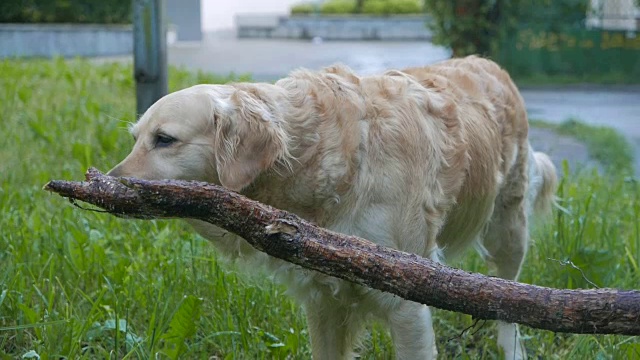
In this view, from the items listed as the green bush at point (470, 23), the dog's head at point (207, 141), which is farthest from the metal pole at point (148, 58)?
the green bush at point (470, 23)

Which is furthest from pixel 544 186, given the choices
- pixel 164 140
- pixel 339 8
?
pixel 339 8

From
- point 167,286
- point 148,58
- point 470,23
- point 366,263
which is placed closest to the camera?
point 366,263

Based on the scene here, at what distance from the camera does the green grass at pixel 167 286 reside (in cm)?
333

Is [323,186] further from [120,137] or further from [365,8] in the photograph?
[365,8]

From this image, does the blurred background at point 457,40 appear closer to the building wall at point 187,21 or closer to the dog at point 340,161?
the building wall at point 187,21

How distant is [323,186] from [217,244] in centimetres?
55

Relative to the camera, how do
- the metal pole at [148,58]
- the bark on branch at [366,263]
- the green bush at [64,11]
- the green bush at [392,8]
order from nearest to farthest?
1. the bark on branch at [366,263]
2. the metal pole at [148,58]
3. the green bush at [64,11]
4. the green bush at [392,8]

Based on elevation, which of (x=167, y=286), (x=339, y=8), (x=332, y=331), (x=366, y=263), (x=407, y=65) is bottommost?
(x=407, y=65)

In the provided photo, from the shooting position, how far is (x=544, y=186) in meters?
4.88

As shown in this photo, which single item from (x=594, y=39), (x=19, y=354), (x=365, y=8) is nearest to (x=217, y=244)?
(x=19, y=354)

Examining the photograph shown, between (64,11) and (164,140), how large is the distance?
18223 mm

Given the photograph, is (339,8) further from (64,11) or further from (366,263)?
(366,263)

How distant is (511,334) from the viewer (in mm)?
4051

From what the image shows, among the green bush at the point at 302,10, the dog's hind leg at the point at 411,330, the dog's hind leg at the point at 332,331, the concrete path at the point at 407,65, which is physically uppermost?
the dog's hind leg at the point at 411,330
